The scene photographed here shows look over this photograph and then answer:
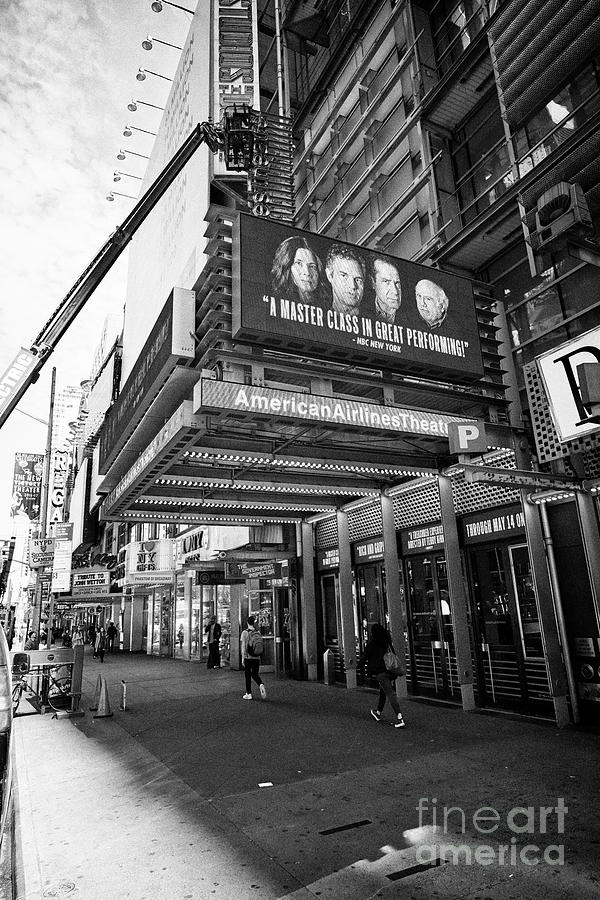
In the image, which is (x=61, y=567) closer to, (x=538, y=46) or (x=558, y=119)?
(x=558, y=119)

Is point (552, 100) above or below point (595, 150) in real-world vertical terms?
above

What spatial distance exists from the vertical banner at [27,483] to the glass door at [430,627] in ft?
126

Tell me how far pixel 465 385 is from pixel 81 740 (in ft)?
32.7

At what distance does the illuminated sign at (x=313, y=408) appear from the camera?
7992 mm

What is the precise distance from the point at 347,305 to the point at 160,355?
334cm

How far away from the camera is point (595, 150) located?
1004 cm

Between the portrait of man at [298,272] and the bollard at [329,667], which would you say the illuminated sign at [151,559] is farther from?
the portrait of man at [298,272]

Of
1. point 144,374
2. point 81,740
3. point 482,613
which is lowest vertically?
point 81,740

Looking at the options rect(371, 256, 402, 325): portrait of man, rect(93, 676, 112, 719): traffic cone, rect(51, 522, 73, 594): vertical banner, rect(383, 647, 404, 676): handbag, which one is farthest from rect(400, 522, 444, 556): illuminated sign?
rect(51, 522, 73, 594): vertical banner

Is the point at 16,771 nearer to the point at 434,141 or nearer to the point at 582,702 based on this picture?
the point at 582,702

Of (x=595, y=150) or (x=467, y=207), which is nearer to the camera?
(x=595, y=150)

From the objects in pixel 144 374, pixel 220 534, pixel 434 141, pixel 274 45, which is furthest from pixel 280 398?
pixel 274 45

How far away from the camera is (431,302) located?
10.3m

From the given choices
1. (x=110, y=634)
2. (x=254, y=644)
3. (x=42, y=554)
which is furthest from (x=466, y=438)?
(x=110, y=634)
